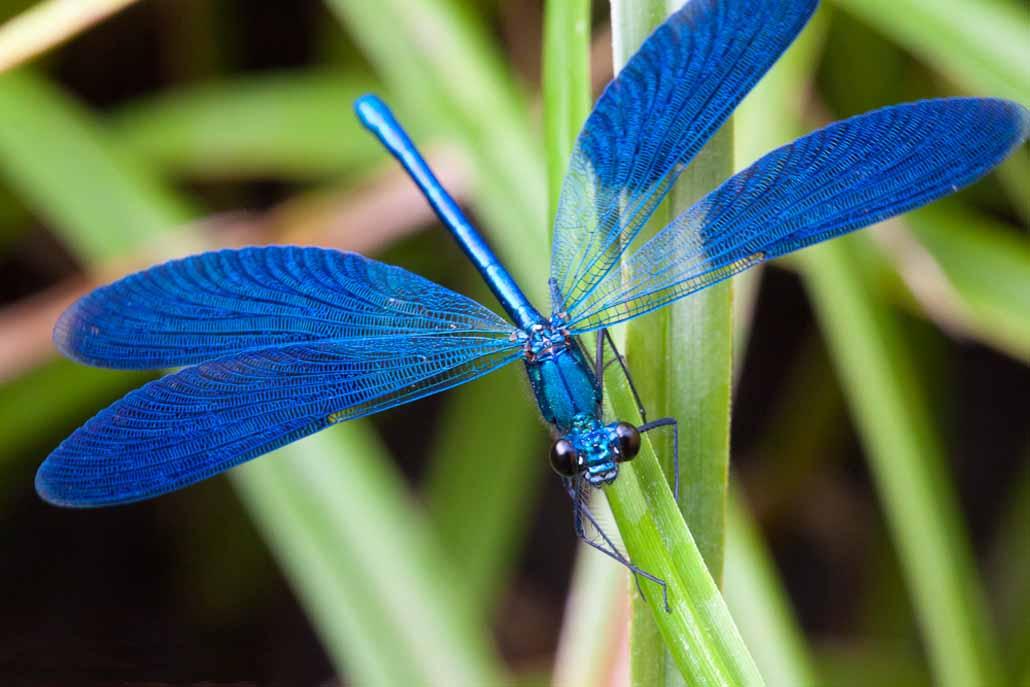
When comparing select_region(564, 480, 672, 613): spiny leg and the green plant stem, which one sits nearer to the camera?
the green plant stem

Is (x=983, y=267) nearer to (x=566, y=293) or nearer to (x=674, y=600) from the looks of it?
(x=566, y=293)

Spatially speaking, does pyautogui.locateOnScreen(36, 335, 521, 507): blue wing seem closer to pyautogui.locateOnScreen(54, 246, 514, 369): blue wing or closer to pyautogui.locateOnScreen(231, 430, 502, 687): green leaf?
pyautogui.locateOnScreen(54, 246, 514, 369): blue wing

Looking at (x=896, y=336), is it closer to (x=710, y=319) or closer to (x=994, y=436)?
(x=994, y=436)

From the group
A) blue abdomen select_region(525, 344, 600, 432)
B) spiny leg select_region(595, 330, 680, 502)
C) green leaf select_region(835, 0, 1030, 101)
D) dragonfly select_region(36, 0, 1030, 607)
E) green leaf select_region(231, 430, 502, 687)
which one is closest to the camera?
spiny leg select_region(595, 330, 680, 502)

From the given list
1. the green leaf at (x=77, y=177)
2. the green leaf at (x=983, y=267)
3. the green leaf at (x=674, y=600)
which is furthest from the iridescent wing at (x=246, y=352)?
the green leaf at (x=983, y=267)

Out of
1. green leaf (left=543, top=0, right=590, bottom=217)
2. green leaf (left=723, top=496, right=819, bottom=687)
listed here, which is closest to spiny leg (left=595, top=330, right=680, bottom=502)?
green leaf (left=543, top=0, right=590, bottom=217)

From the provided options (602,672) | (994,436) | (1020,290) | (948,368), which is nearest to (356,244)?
(602,672)
